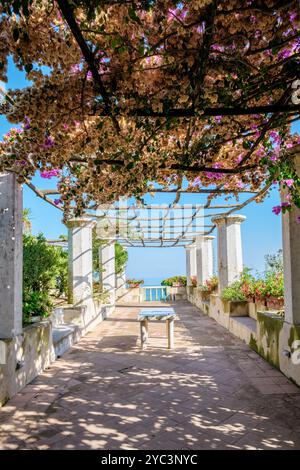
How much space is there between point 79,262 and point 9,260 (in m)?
4.67

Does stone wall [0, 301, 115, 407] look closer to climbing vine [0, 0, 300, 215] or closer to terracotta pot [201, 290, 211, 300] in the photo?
climbing vine [0, 0, 300, 215]

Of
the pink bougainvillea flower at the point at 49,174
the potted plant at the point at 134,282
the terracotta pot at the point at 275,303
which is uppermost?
the pink bougainvillea flower at the point at 49,174

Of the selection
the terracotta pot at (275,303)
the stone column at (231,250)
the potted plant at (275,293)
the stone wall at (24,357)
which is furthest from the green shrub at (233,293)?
the stone wall at (24,357)

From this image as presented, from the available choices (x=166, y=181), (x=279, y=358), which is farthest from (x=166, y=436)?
(x=166, y=181)

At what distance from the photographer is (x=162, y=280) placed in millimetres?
23141

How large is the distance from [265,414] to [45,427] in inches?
90.5

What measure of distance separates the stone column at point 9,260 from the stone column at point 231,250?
6470 millimetres

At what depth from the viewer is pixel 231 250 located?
9.71 m

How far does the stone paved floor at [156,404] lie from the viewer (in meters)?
3.04

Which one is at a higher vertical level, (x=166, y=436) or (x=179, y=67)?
(x=179, y=67)

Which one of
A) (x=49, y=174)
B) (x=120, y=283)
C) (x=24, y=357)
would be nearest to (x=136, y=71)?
(x=49, y=174)

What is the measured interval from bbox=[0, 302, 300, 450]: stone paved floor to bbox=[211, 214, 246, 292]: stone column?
3.32 meters

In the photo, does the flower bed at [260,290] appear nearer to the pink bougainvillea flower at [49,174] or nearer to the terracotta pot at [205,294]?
the terracotta pot at [205,294]

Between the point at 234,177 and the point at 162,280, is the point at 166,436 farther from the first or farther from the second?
the point at 162,280
